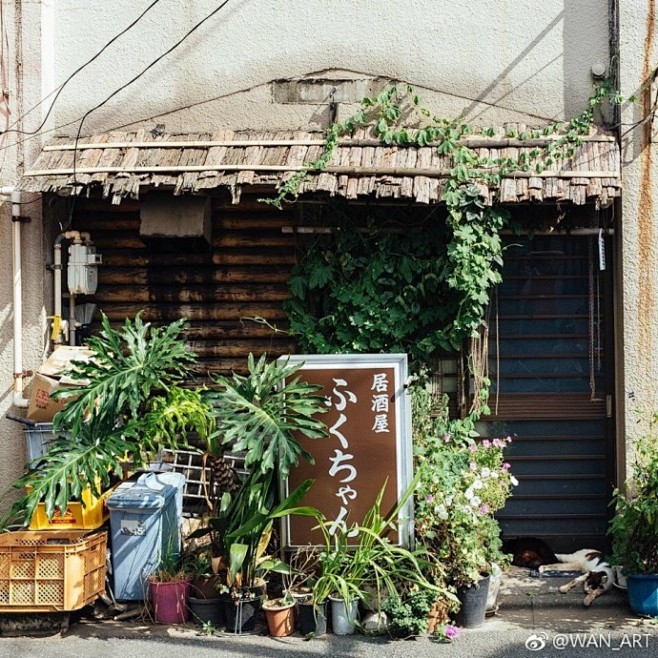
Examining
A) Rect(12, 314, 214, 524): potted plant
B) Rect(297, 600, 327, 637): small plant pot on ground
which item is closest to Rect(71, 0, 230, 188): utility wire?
Rect(12, 314, 214, 524): potted plant

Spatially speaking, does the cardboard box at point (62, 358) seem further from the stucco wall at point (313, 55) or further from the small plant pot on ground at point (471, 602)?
the small plant pot on ground at point (471, 602)

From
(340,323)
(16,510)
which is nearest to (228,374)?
(340,323)

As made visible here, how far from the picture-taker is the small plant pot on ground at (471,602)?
7.48m

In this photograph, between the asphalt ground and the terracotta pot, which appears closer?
the asphalt ground

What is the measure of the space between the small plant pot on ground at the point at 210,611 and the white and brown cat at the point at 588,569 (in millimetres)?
3097

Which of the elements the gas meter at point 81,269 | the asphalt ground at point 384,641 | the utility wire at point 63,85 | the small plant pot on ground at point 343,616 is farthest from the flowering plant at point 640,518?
the utility wire at point 63,85

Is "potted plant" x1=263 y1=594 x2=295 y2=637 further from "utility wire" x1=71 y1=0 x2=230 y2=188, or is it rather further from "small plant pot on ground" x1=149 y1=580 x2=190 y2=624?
"utility wire" x1=71 y1=0 x2=230 y2=188

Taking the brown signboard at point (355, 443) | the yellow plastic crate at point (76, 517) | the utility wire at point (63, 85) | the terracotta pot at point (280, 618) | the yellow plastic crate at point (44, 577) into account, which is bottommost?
the terracotta pot at point (280, 618)

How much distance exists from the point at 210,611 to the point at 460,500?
235 centimetres

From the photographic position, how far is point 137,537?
7840 mm

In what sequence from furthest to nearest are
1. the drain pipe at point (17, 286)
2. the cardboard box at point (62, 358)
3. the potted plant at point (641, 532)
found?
1. the drain pipe at point (17, 286)
2. the cardboard box at point (62, 358)
3. the potted plant at point (641, 532)

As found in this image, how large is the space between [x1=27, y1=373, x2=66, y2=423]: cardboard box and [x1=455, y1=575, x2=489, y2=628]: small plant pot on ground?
13.6 feet

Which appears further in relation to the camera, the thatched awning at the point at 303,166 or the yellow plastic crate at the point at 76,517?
the thatched awning at the point at 303,166

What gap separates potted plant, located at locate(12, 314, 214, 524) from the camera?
24.0 feet
